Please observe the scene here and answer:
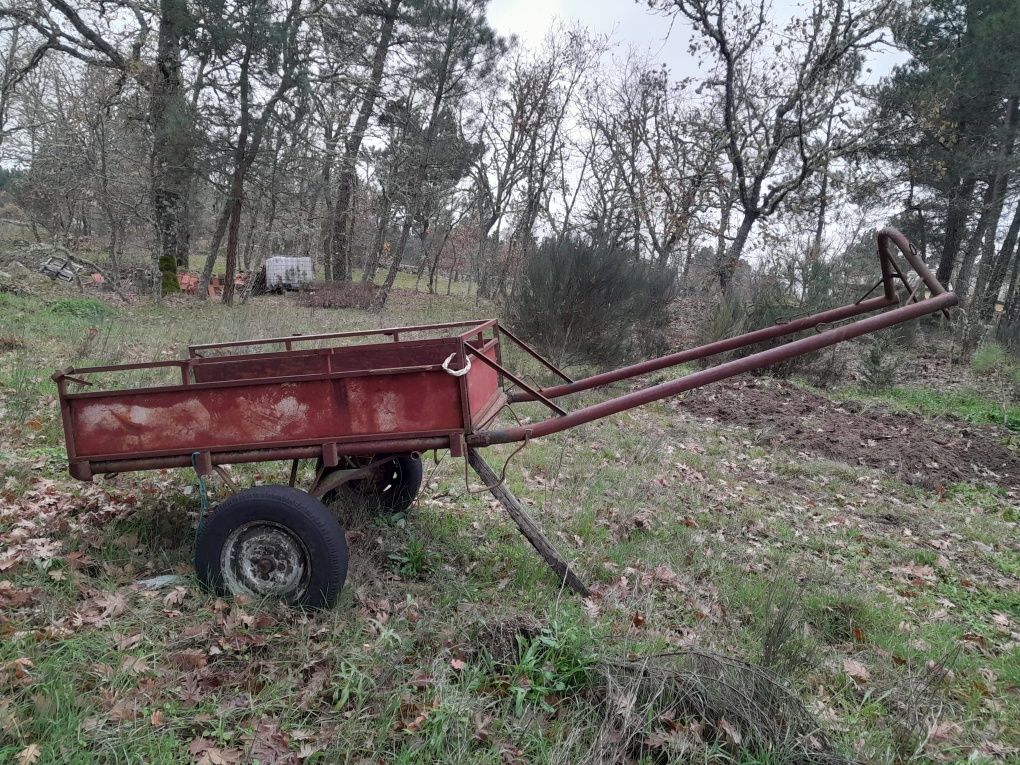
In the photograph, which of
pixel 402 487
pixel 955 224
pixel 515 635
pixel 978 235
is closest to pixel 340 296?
pixel 402 487

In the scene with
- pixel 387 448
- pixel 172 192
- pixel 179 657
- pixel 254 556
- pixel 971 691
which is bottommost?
pixel 971 691

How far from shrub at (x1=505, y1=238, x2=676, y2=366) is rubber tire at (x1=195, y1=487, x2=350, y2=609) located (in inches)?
342

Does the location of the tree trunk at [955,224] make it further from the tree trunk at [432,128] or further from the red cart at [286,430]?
the red cart at [286,430]

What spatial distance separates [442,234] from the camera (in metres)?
36.5

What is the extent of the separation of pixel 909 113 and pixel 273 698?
1919 cm

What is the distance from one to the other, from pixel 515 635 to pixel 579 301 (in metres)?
8.83

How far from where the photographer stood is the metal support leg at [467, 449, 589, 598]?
3.36m

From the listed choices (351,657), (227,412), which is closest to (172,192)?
(227,412)

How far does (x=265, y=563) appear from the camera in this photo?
123 inches

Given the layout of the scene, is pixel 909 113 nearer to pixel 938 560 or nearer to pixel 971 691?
pixel 938 560

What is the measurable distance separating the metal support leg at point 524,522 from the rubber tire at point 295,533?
81 cm

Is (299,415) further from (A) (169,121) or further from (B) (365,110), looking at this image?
(B) (365,110)

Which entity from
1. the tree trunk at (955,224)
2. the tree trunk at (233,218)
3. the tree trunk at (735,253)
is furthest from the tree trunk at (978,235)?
the tree trunk at (233,218)

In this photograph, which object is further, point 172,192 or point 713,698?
point 172,192
